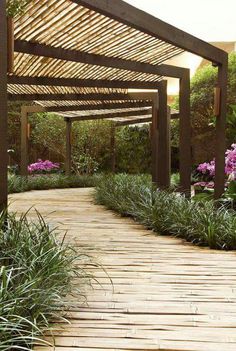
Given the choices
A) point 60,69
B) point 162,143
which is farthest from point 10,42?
point 162,143

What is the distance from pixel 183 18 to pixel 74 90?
7147mm

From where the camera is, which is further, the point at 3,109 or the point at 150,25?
the point at 150,25

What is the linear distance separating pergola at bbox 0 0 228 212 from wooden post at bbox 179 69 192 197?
1 centimetres

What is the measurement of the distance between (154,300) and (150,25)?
10.9ft

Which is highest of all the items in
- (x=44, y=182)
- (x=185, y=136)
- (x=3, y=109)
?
(x=3, y=109)

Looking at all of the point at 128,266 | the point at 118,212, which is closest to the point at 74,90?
the point at 118,212

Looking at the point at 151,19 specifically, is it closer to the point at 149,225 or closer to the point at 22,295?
the point at 149,225

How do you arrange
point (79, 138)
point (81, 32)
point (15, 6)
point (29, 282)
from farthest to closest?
point (79, 138) < point (81, 32) < point (15, 6) < point (29, 282)

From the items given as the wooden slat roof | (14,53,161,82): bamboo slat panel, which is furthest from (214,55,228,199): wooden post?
(14,53,161,82): bamboo slat panel

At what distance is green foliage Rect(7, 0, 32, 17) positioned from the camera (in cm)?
492

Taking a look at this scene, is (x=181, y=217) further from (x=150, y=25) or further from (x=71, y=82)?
(x=71, y=82)

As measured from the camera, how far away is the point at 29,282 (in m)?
2.74

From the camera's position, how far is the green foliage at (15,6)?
4922 millimetres

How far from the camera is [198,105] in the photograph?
14.8 meters
